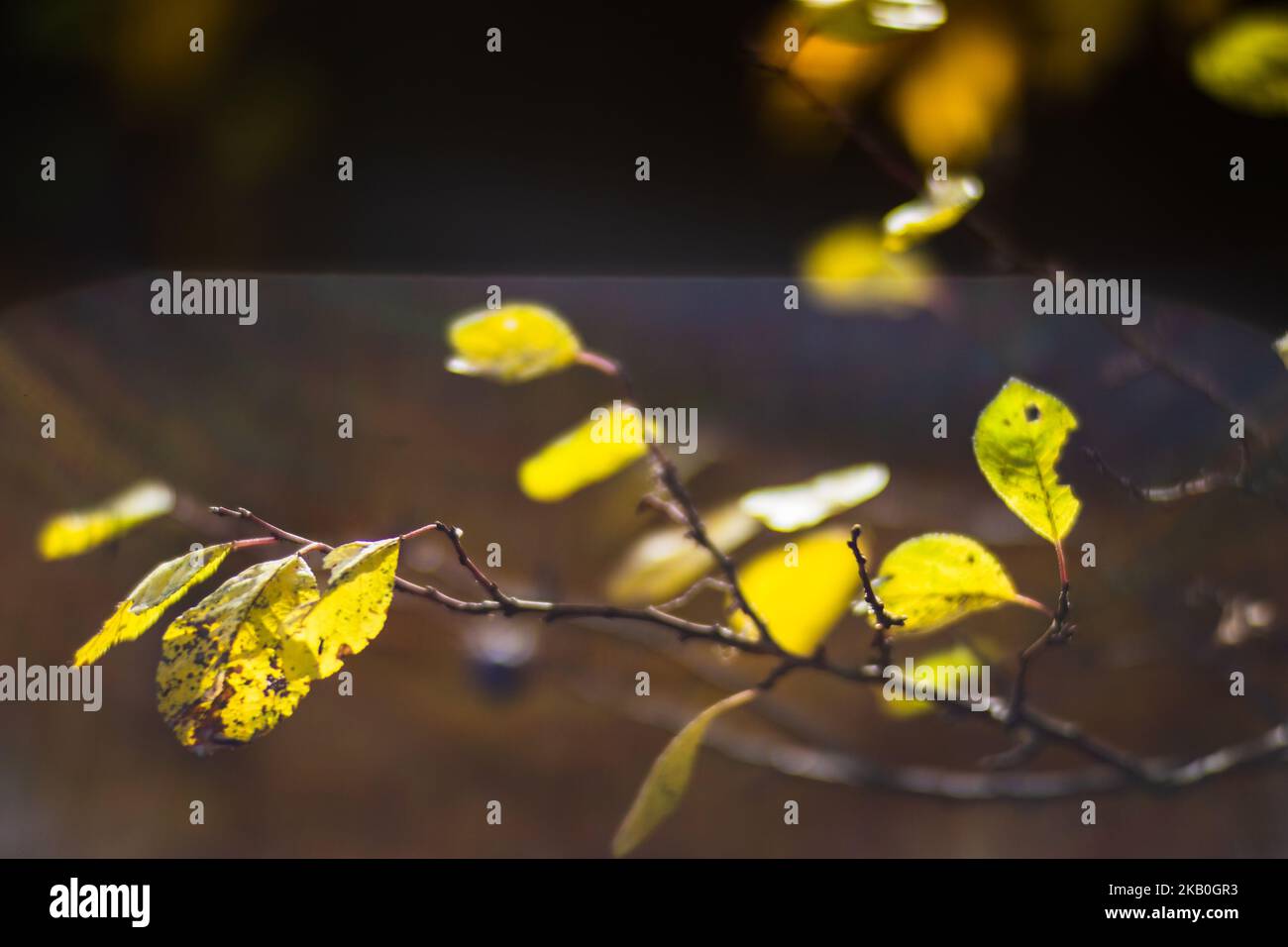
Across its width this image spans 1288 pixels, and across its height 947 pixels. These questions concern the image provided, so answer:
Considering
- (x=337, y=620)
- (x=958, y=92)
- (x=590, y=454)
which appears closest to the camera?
(x=337, y=620)

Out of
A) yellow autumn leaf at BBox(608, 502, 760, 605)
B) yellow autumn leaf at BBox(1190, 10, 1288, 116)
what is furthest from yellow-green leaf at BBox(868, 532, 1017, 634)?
yellow autumn leaf at BBox(1190, 10, 1288, 116)

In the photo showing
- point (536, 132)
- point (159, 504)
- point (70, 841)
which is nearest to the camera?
point (159, 504)

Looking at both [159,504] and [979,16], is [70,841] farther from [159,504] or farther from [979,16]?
[979,16]

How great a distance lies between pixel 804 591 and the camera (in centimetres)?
42

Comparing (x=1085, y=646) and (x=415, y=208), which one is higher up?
(x=415, y=208)

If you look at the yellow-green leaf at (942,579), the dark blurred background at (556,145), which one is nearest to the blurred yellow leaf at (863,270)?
the dark blurred background at (556,145)

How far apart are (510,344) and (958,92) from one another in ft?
1.13

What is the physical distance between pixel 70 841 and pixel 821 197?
756 millimetres

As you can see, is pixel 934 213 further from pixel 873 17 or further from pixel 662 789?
pixel 662 789

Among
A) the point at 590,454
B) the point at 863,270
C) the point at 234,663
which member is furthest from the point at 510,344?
the point at 863,270

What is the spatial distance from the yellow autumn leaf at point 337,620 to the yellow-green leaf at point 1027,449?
0.22 meters

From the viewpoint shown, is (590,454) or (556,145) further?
(556,145)
